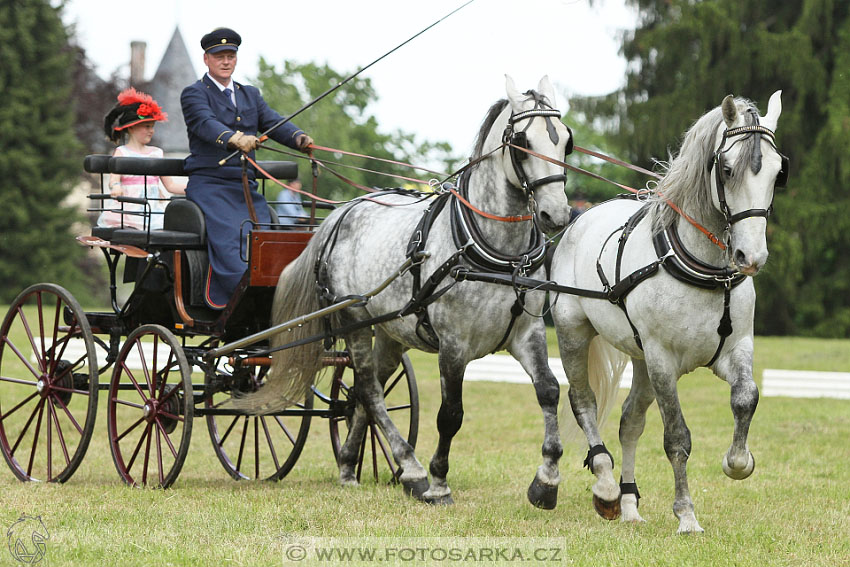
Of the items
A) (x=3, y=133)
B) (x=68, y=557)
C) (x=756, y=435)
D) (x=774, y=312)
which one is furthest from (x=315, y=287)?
(x=3, y=133)

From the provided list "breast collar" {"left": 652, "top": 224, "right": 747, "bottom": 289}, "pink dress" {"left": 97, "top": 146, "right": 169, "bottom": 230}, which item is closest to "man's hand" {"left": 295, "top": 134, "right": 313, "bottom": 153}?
"pink dress" {"left": 97, "top": 146, "right": 169, "bottom": 230}

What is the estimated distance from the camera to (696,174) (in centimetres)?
538

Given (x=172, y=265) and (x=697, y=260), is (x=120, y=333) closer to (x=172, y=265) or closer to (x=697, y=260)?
(x=172, y=265)

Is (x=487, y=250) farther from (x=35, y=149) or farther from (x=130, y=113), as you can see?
(x=35, y=149)

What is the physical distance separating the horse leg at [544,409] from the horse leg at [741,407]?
110cm

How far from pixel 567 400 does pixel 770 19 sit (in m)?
22.3

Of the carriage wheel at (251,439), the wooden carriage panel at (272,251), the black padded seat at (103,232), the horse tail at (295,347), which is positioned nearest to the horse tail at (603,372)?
the horse tail at (295,347)

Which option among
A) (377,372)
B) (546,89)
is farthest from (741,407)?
(377,372)

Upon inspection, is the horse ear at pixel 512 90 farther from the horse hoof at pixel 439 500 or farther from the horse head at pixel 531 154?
the horse hoof at pixel 439 500

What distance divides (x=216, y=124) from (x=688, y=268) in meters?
3.27

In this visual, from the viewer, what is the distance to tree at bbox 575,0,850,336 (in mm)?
24938

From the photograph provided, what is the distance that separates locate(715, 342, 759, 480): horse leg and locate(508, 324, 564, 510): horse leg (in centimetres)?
110

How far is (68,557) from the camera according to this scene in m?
4.95

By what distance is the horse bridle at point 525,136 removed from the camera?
584cm
